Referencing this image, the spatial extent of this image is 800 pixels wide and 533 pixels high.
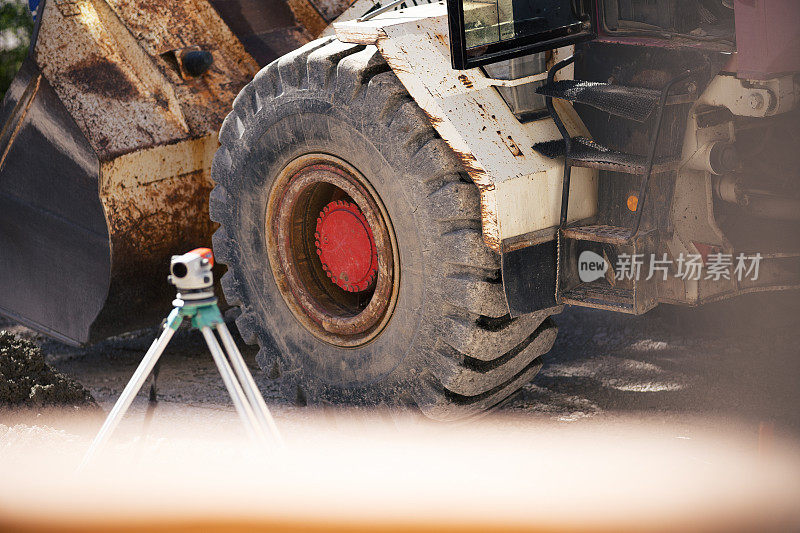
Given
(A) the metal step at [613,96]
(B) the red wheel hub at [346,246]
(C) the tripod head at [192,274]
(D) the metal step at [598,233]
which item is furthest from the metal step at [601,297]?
(C) the tripod head at [192,274]

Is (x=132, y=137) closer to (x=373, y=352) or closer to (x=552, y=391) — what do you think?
(x=373, y=352)

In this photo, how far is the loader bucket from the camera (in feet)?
13.5

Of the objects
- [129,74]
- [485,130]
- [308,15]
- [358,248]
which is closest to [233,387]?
[358,248]

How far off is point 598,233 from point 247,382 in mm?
1149

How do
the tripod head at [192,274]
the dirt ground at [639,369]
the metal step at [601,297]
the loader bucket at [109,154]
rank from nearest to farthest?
the tripod head at [192,274], the metal step at [601,297], the dirt ground at [639,369], the loader bucket at [109,154]

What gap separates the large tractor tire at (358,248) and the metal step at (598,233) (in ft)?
0.87

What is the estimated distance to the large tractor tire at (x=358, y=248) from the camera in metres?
3.18

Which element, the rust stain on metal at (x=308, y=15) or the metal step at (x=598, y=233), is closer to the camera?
the metal step at (x=598, y=233)

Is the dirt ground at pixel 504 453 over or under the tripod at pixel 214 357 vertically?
under

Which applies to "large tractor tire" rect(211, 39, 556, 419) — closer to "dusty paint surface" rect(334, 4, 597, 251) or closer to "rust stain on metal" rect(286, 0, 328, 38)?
"dusty paint surface" rect(334, 4, 597, 251)

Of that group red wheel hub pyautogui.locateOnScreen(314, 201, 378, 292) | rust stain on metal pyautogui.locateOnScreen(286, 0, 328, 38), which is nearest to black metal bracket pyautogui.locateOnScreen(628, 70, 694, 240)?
red wheel hub pyautogui.locateOnScreen(314, 201, 378, 292)

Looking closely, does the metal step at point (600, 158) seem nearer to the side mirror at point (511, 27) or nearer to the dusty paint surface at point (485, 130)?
the dusty paint surface at point (485, 130)

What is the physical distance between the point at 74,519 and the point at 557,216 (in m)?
1.75

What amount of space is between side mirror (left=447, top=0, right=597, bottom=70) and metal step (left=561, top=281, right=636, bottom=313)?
0.77 m
